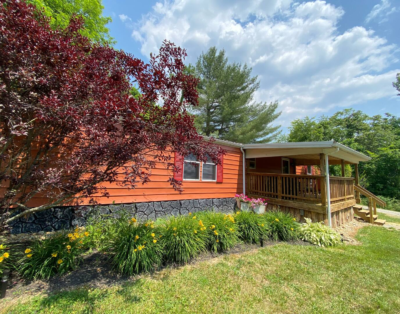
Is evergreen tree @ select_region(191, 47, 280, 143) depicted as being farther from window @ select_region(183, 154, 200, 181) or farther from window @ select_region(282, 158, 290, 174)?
window @ select_region(183, 154, 200, 181)

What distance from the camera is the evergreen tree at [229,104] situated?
1526 centimetres

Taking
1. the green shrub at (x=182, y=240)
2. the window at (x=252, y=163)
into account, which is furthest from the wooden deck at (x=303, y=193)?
the green shrub at (x=182, y=240)

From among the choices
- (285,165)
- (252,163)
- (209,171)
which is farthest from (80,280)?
(285,165)

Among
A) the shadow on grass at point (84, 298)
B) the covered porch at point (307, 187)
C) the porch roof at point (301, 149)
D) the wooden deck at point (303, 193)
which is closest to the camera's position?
the shadow on grass at point (84, 298)

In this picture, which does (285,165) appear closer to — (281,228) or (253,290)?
(281,228)

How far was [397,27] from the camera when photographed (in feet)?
24.9

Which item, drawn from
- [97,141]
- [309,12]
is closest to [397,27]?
[309,12]

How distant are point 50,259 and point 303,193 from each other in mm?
6855

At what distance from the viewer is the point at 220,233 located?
12.6 feet

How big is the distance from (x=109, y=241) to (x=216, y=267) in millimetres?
1934

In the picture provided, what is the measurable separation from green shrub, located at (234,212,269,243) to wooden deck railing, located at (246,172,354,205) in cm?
264

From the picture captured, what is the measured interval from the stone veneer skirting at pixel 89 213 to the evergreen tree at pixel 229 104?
9.63 meters

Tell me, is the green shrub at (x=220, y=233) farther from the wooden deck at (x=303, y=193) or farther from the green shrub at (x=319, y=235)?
the wooden deck at (x=303, y=193)

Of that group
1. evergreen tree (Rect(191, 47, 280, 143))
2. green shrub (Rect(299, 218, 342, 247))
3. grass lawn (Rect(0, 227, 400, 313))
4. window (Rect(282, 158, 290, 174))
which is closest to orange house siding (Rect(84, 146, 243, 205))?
grass lawn (Rect(0, 227, 400, 313))
